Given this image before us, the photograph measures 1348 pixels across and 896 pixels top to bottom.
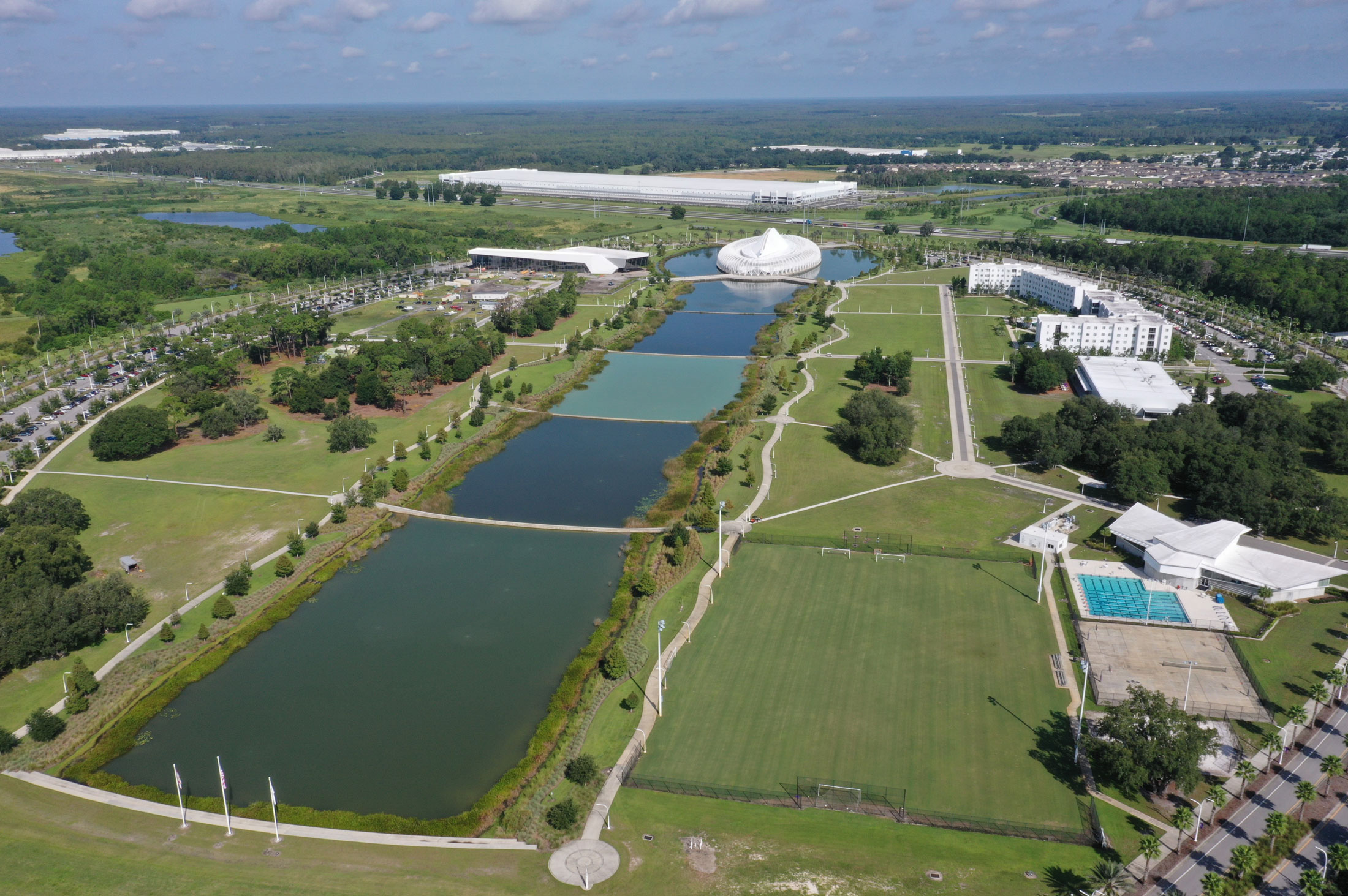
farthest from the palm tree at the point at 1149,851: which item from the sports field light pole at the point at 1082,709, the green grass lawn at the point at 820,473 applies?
the green grass lawn at the point at 820,473

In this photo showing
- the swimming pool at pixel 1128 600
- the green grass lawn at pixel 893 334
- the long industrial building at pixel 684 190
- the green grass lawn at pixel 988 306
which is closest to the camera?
the swimming pool at pixel 1128 600

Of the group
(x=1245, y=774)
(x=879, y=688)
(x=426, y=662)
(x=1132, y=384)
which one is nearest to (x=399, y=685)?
(x=426, y=662)

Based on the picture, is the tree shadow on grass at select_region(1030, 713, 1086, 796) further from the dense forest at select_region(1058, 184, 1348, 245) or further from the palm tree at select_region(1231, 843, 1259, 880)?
the dense forest at select_region(1058, 184, 1348, 245)

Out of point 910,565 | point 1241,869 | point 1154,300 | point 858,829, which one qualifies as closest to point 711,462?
point 910,565

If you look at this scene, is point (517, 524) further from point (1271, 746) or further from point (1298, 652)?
point (1298, 652)

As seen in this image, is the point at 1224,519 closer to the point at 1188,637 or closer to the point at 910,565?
the point at 1188,637

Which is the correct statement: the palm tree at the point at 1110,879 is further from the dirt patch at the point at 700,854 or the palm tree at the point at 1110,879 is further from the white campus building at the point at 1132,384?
the white campus building at the point at 1132,384
